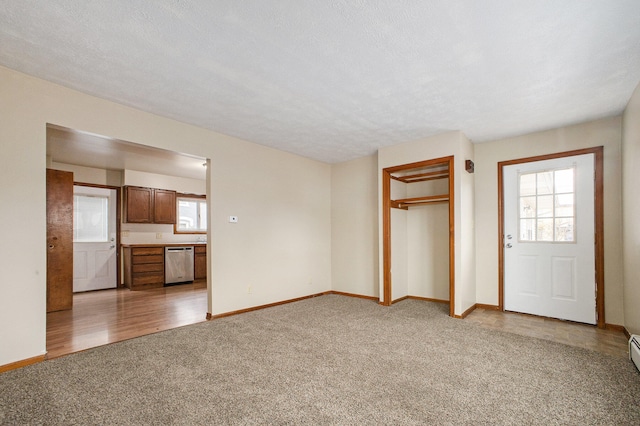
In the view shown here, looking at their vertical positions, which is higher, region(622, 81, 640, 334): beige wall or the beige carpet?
region(622, 81, 640, 334): beige wall

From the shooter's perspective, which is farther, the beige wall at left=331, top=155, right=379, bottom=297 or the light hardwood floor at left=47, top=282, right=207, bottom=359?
the beige wall at left=331, top=155, right=379, bottom=297

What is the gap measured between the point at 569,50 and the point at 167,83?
3.30 m

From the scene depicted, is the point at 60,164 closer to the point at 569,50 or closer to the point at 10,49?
the point at 10,49

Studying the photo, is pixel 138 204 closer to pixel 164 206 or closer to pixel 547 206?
pixel 164 206

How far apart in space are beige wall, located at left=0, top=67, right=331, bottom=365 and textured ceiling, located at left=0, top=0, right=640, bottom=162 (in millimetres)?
243

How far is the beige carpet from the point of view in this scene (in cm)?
184

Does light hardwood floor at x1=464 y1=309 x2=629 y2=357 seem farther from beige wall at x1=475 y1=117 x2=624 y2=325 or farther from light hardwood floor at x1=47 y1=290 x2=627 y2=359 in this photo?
beige wall at x1=475 y1=117 x2=624 y2=325

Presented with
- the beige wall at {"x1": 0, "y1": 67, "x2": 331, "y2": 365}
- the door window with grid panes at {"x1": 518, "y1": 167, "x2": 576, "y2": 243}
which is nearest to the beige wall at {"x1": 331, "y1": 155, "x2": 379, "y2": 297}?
the beige wall at {"x1": 0, "y1": 67, "x2": 331, "y2": 365}

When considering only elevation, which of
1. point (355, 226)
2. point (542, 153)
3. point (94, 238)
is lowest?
point (94, 238)

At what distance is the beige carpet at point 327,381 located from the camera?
6.04 ft

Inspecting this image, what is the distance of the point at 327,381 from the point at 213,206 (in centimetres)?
263

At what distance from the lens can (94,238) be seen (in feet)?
19.9

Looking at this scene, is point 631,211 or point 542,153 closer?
point 631,211

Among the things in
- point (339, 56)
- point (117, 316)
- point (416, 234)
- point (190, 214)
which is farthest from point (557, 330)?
point (190, 214)
